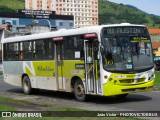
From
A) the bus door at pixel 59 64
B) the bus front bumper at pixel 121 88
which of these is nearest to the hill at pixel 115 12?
the bus door at pixel 59 64

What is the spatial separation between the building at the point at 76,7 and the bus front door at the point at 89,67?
108 m

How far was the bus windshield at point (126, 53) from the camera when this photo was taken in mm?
15148

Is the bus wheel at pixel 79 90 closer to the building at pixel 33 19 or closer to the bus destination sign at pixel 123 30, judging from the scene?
the bus destination sign at pixel 123 30

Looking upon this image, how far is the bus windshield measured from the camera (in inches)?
596

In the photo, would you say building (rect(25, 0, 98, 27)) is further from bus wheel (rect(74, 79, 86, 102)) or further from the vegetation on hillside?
bus wheel (rect(74, 79, 86, 102))

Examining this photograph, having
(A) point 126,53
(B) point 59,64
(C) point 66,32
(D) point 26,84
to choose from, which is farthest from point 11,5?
(A) point 126,53

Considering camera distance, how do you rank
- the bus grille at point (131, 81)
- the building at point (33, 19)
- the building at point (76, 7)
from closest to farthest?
the bus grille at point (131, 81)
the building at point (33, 19)
the building at point (76, 7)

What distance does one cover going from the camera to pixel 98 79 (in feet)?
50.4

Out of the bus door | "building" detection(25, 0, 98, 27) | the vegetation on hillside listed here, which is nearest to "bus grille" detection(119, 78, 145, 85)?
the bus door

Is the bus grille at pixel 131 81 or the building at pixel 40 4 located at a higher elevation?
the building at pixel 40 4

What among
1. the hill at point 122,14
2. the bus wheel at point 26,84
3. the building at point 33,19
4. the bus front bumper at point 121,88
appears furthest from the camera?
the hill at point 122,14

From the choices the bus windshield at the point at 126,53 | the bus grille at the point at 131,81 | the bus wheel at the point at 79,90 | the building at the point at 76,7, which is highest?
the building at the point at 76,7

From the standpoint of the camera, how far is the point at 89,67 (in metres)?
15.9

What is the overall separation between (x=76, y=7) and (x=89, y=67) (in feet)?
380
